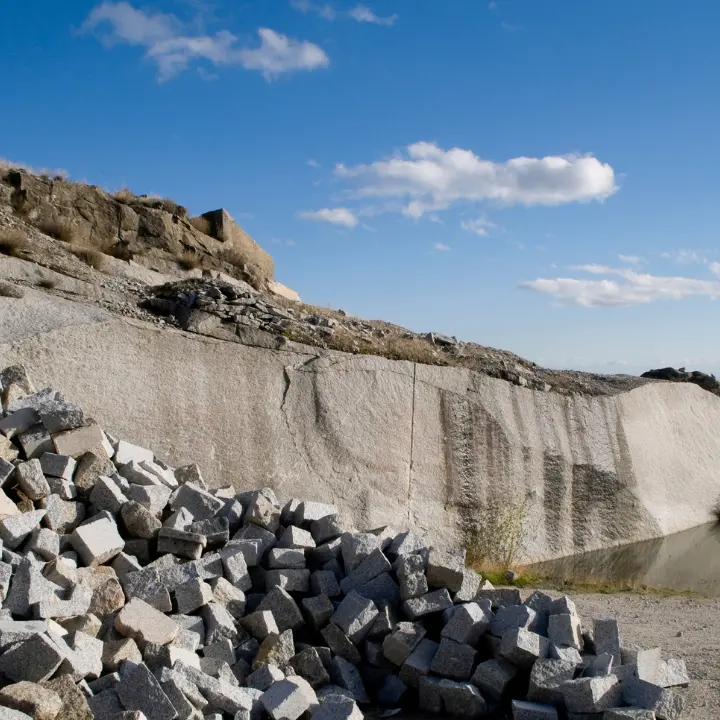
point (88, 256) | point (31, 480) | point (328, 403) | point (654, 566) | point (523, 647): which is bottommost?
point (654, 566)

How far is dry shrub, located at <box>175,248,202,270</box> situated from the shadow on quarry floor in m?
7.35

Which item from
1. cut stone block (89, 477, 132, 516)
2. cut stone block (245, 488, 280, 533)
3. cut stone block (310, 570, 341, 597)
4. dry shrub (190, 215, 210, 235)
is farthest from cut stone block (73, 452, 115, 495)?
dry shrub (190, 215, 210, 235)

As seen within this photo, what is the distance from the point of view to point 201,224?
15672 mm

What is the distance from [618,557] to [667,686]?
7.11m

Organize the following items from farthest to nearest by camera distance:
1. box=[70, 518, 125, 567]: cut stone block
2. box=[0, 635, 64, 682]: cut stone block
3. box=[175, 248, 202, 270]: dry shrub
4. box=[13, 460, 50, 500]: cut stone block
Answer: box=[175, 248, 202, 270]: dry shrub, box=[13, 460, 50, 500]: cut stone block, box=[70, 518, 125, 567]: cut stone block, box=[0, 635, 64, 682]: cut stone block

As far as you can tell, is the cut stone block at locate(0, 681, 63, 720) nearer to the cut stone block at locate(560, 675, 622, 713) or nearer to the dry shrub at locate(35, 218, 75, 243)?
the cut stone block at locate(560, 675, 622, 713)

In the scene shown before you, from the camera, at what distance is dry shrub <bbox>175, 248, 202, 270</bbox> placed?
45.7 feet

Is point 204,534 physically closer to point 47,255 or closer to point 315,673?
point 315,673

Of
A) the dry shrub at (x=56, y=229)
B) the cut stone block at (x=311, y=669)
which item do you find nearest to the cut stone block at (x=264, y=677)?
the cut stone block at (x=311, y=669)

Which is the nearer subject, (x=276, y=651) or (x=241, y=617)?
(x=276, y=651)

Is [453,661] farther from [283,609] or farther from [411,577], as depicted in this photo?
[283,609]

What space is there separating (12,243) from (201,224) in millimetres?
5928

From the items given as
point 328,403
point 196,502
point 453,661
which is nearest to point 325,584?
point 453,661

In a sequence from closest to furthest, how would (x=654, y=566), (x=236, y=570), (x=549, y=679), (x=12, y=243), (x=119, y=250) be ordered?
(x=549, y=679) < (x=236, y=570) < (x=12, y=243) < (x=654, y=566) < (x=119, y=250)
